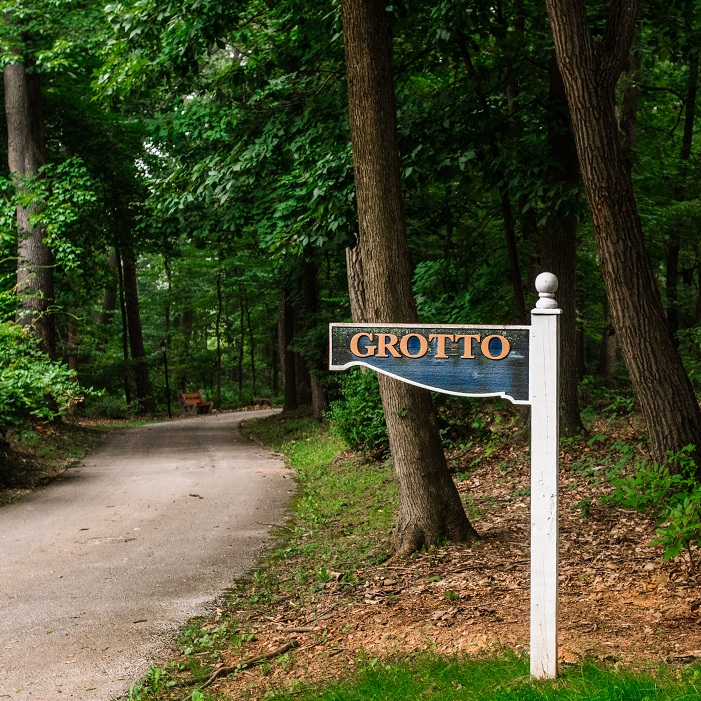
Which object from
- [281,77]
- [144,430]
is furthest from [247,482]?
[144,430]

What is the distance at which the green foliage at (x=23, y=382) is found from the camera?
38.9 feet

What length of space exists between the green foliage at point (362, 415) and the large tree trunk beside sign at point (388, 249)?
5.31 meters

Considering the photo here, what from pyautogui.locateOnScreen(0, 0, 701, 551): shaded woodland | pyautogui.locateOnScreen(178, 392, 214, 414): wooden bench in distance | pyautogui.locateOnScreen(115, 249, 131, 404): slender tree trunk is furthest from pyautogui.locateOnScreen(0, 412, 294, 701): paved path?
pyautogui.locateOnScreen(178, 392, 214, 414): wooden bench in distance

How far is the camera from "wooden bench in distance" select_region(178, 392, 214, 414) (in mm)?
35062

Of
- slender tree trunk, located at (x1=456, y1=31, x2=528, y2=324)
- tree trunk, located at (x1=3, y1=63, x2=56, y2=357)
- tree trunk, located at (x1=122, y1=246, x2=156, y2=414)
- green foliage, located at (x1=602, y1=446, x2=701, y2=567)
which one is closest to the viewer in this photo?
green foliage, located at (x1=602, y1=446, x2=701, y2=567)

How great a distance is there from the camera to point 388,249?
724cm

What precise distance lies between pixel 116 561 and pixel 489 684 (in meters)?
5.17

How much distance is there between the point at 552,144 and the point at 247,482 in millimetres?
7041

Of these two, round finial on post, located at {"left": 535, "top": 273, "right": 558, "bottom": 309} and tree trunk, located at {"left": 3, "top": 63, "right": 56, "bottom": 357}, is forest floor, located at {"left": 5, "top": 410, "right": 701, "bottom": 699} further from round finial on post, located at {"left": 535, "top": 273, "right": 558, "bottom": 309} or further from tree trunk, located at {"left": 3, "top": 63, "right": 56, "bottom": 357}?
tree trunk, located at {"left": 3, "top": 63, "right": 56, "bottom": 357}

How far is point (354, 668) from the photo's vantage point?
5012mm

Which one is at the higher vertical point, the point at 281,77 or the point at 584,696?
the point at 281,77

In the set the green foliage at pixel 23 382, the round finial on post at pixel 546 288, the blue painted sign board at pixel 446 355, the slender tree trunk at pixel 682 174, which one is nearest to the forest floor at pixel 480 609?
the blue painted sign board at pixel 446 355

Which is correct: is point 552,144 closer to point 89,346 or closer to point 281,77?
point 281,77

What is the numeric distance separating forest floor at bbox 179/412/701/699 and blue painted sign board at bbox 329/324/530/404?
62.3 inches
